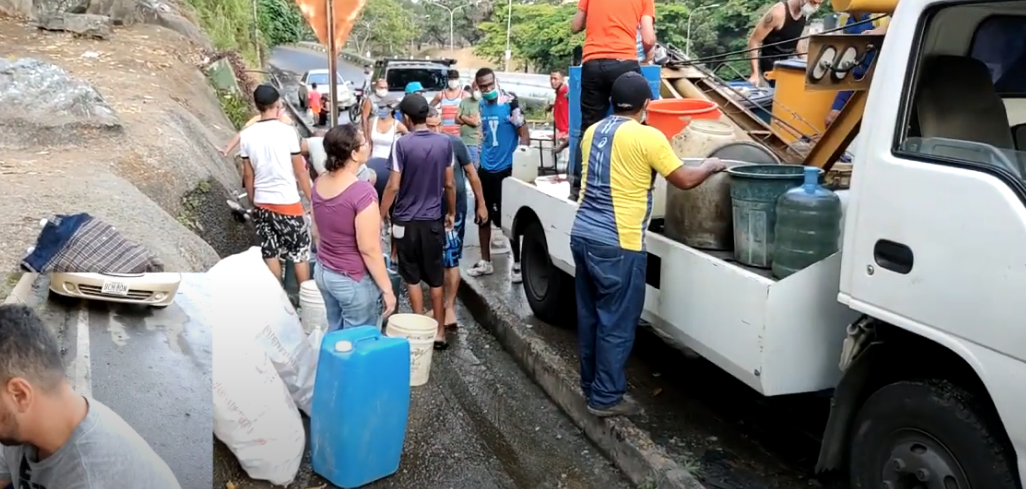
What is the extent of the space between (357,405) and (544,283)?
2621mm

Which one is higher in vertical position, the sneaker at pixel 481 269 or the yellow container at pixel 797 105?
the yellow container at pixel 797 105

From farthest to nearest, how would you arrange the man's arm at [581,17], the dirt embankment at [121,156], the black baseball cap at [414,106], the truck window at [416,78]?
1. the truck window at [416,78]
2. the man's arm at [581,17]
3. the black baseball cap at [414,106]
4. the dirt embankment at [121,156]

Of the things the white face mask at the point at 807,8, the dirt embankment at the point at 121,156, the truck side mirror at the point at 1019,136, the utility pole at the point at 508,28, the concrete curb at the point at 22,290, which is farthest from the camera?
the utility pole at the point at 508,28

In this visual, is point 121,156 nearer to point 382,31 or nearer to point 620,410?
point 620,410

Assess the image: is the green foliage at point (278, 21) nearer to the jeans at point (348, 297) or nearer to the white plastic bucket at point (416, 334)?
the white plastic bucket at point (416, 334)

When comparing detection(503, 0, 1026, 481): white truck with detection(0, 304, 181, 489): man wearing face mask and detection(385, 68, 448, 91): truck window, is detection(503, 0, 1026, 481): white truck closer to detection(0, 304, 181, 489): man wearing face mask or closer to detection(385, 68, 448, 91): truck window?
detection(0, 304, 181, 489): man wearing face mask

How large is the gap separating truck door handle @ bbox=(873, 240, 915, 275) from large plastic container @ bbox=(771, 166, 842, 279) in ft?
1.30

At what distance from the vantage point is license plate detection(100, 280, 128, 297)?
3.53m

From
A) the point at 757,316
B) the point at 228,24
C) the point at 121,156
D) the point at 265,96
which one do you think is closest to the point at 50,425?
the point at 757,316

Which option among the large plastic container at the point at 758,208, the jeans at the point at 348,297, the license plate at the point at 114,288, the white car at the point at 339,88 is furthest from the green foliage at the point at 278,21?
the large plastic container at the point at 758,208

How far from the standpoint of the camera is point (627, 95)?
13.1 ft

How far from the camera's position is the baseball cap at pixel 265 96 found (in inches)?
226

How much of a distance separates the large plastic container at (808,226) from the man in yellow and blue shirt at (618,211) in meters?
0.53

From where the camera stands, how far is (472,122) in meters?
Answer: 8.80
